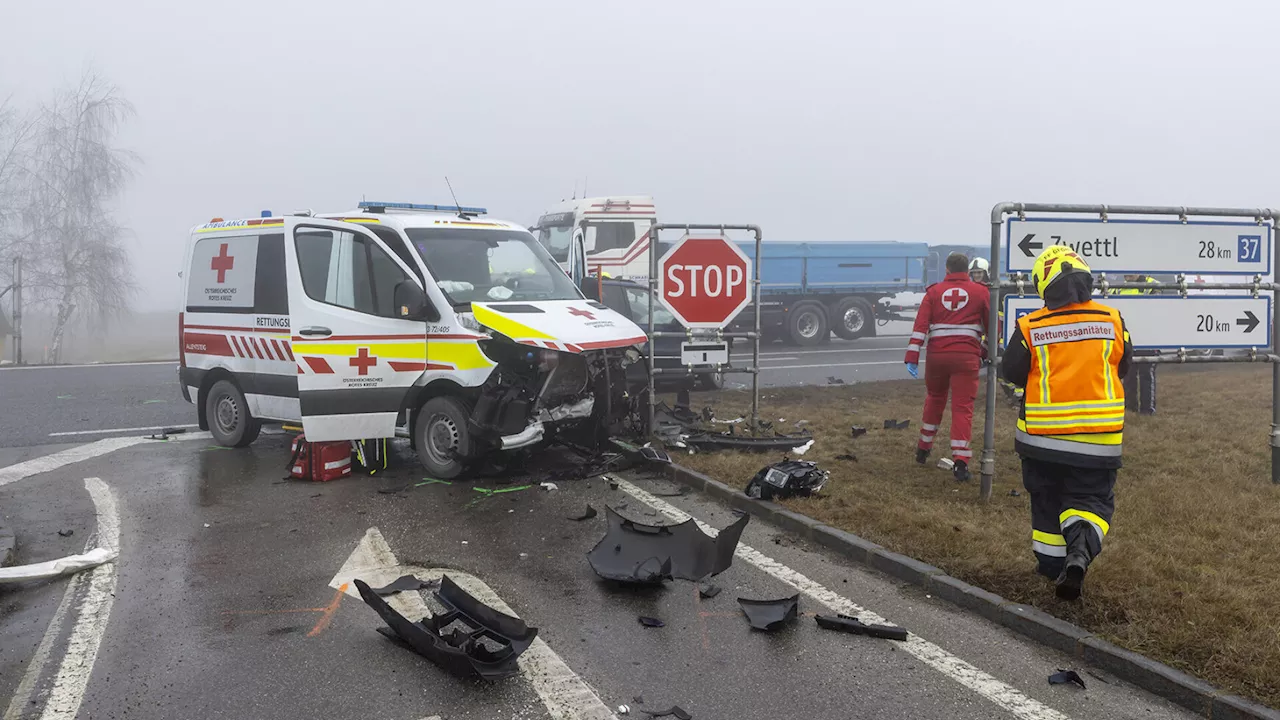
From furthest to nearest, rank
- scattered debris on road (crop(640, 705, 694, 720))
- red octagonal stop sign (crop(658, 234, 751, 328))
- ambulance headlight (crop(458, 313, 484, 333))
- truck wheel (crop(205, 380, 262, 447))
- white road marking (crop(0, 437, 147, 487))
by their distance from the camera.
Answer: truck wheel (crop(205, 380, 262, 447)) < red octagonal stop sign (crop(658, 234, 751, 328)) < white road marking (crop(0, 437, 147, 487)) < ambulance headlight (crop(458, 313, 484, 333)) < scattered debris on road (crop(640, 705, 694, 720))

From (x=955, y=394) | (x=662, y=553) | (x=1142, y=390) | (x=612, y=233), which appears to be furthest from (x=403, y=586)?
(x=612, y=233)

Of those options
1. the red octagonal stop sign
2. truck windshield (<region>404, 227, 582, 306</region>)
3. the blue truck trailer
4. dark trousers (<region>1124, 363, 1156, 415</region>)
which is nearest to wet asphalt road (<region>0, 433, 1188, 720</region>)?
truck windshield (<region>404, 227, 582, 306</region>)

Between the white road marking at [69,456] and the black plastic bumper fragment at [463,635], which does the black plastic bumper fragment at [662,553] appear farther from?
the white road marking at [69,456]

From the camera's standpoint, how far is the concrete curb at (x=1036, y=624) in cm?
362

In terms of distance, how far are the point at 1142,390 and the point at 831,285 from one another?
13.5 metres

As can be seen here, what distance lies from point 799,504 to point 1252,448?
190 inches

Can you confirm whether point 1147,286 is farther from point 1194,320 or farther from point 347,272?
point 347,272

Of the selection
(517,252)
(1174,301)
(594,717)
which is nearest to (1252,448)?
(1174,301)

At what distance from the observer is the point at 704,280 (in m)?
9.09

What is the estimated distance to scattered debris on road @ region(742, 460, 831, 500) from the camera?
6.73 m

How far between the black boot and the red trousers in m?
2.89

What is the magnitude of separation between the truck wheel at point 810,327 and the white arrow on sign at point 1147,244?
1595 cm

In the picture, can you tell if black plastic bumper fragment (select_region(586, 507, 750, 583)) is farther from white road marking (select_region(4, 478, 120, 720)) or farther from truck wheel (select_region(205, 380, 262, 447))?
truck wheel (select_region(205, 380, 262, 447))

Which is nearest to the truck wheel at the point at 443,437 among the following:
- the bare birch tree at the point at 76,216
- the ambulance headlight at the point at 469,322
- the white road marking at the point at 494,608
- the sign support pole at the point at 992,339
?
the ambulance headlight at the point at 469,322
